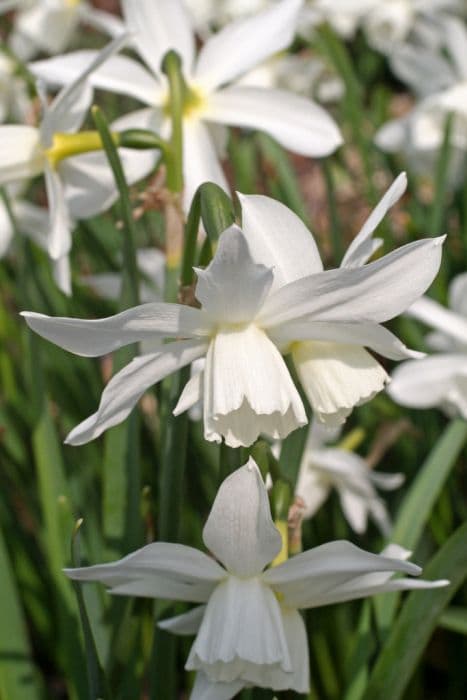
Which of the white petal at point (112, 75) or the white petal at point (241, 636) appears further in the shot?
the white petal at point (112, 75)

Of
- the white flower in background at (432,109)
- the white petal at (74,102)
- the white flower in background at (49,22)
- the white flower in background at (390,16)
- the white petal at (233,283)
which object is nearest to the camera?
the white petal at (233,283)

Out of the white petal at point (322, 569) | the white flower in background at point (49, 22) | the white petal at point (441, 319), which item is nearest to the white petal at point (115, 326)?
the white petal at point (322, 569)

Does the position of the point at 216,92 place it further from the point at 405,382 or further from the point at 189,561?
the point at 189,561

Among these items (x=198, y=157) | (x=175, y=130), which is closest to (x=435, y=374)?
(x=198, y=157)

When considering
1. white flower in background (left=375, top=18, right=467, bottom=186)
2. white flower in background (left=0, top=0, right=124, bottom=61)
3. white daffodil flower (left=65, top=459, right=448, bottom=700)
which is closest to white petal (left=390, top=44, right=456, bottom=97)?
white flower in background (left=375, top=18, right=467, bottom=186)

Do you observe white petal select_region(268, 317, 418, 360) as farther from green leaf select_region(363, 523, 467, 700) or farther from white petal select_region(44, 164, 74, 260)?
white petal select_region(44, 164, 74, 260)

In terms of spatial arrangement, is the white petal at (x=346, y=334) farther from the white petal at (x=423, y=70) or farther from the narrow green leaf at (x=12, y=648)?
the white petal at (x=423, y=70)
